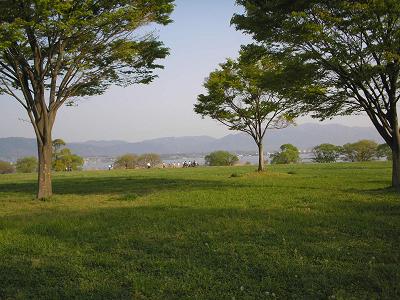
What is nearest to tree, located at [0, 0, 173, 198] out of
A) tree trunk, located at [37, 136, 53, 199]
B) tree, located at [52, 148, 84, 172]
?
tree trunk, located at [37, 136, 53, 199]

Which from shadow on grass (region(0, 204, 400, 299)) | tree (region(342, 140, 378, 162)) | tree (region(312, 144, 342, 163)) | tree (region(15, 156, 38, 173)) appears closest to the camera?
shadow on grass (region(0, 204, 400, 299))

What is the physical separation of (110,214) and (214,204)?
359 centimetres

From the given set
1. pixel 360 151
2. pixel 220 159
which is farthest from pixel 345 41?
pixel 220 159

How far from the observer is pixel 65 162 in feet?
253

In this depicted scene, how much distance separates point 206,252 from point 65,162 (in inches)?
2932

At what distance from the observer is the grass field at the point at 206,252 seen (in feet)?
18.3

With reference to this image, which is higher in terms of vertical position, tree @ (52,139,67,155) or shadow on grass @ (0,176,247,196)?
Result: tree @ (52,139,67,155)

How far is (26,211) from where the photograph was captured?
44.5 ft

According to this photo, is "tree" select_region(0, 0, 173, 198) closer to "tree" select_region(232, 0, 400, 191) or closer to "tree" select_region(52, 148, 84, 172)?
"tree" select_region(232, 0, 400, 191)

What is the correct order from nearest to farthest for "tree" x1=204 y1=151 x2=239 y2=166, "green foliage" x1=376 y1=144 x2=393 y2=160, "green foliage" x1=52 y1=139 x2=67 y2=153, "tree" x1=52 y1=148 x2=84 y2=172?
"green foliage" x1=376 y1=144 x2=393 y2=160 → "tree" x1=52 y1=148 x2=84 y2=172 → "green foliage" x1=52 y1=139 x2=67 y2=153 → "tree" x1=204 y1=151 x2=239 y2=166

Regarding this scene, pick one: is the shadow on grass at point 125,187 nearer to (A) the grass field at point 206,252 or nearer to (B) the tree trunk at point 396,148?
(A) the grass field at point 206,252

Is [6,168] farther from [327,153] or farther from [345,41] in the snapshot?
[345,41]

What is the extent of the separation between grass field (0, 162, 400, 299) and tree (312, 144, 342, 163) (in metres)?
73.8

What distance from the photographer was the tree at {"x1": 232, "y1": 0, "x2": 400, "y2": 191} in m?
14.9
